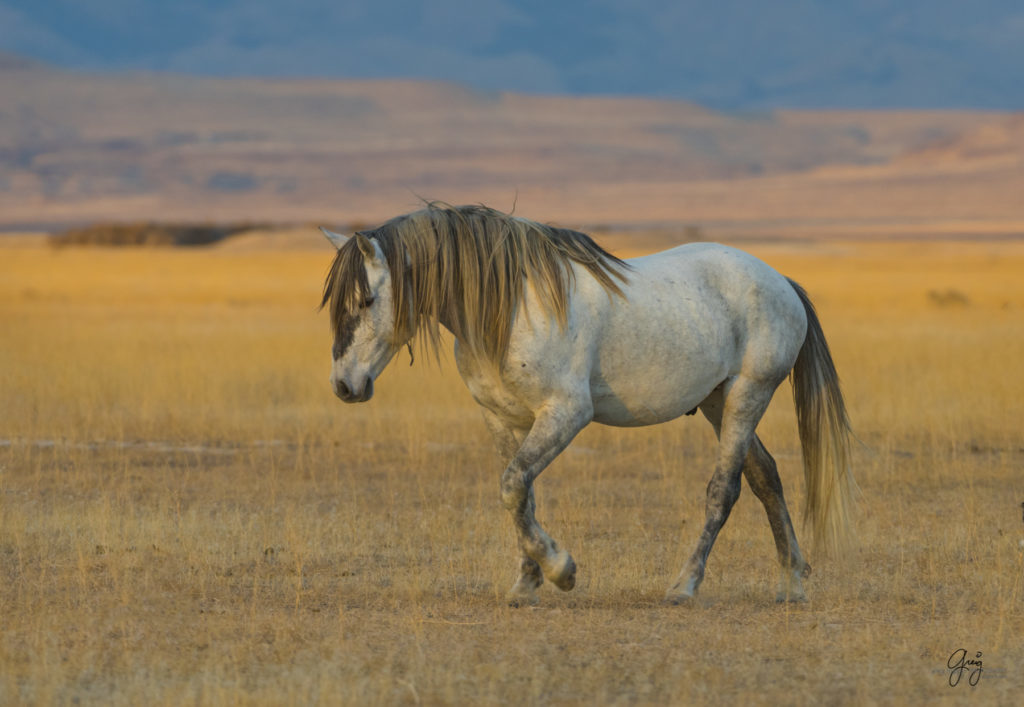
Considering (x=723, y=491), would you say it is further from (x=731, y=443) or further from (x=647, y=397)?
(x=647, y=397)

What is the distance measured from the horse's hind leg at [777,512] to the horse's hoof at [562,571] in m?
1.33

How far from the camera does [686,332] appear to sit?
711 cm

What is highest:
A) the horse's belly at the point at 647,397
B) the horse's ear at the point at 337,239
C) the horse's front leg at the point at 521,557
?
the horse's ear at the point at 337,239

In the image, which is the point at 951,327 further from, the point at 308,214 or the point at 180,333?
the point at 308,214

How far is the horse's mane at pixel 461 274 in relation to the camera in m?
6.59

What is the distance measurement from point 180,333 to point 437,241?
1826cm

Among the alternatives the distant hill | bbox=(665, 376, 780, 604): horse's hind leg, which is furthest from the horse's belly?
the distant hill

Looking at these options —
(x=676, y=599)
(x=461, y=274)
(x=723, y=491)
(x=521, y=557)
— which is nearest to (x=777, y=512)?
(x=723, y=491)

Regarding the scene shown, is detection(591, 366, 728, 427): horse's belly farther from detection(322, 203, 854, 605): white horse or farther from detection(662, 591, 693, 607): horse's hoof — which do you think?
detection(662, 591, 693, 607): horse's hoof
